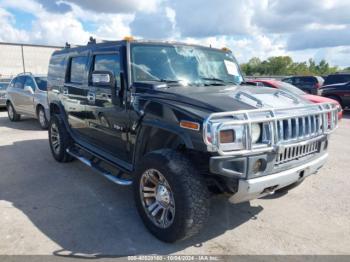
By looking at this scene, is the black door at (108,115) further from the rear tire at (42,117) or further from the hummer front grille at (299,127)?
the rear tire at (42,117)

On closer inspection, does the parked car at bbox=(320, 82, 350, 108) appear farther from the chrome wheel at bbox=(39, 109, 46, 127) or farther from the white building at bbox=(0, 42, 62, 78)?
the white building at bbox=(0, 42, 62, 78)

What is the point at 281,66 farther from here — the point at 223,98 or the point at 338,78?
the point at 223,98

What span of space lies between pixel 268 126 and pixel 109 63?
7.74 feet

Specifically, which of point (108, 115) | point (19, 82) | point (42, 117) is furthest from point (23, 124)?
point (108, 115)

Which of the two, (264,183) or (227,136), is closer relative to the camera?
(227,136)

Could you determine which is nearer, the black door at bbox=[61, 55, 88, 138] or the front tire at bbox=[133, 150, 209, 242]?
the front tire at bbox=[133, 150, 209, 242]

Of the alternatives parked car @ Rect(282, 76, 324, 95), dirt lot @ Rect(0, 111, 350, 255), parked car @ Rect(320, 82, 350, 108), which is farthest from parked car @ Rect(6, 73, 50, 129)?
parked car @ Rect(282, 76, 324, 95)

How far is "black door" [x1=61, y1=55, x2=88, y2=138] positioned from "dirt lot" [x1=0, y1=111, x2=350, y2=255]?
0.85 metres

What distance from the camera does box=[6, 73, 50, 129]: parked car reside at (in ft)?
31.1

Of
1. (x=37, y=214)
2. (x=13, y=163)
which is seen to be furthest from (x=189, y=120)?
(x=13, y=163)

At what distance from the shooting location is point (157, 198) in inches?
133

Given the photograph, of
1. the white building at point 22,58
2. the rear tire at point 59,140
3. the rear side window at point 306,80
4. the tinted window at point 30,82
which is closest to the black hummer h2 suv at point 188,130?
the rear tire at point 59,140

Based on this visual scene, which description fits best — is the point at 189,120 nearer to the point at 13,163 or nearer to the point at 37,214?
the point at 37,214

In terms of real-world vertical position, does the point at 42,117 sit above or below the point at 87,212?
above
